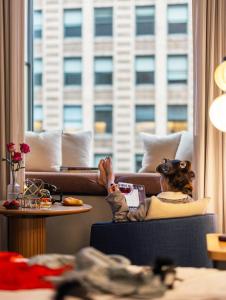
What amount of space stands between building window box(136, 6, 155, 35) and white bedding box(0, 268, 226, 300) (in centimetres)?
458

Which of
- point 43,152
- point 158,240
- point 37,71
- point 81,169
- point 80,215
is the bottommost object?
point 80,215

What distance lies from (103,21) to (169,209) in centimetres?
376

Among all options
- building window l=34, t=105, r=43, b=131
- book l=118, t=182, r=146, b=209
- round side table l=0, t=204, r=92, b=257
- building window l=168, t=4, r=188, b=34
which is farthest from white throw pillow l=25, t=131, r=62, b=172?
building window l=168, t=4, r=188, b=34

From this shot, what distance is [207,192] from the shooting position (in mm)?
4582

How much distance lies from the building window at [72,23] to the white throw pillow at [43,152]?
159 centimetres

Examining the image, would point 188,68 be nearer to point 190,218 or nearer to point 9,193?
point 9,193

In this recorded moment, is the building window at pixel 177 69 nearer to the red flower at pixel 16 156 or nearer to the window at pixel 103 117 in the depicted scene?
the window at pixel 103 117

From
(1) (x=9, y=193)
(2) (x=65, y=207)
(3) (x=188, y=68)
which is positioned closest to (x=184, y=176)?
(2) (x=65, y=207)

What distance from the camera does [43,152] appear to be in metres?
5.36

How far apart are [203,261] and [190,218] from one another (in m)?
0.26

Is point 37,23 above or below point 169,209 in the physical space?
above

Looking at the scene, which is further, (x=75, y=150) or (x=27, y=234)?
(x=75, y=150)

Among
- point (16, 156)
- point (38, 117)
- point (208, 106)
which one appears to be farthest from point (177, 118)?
point (16, 156)

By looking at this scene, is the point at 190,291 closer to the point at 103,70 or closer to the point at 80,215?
the point at 80,215
